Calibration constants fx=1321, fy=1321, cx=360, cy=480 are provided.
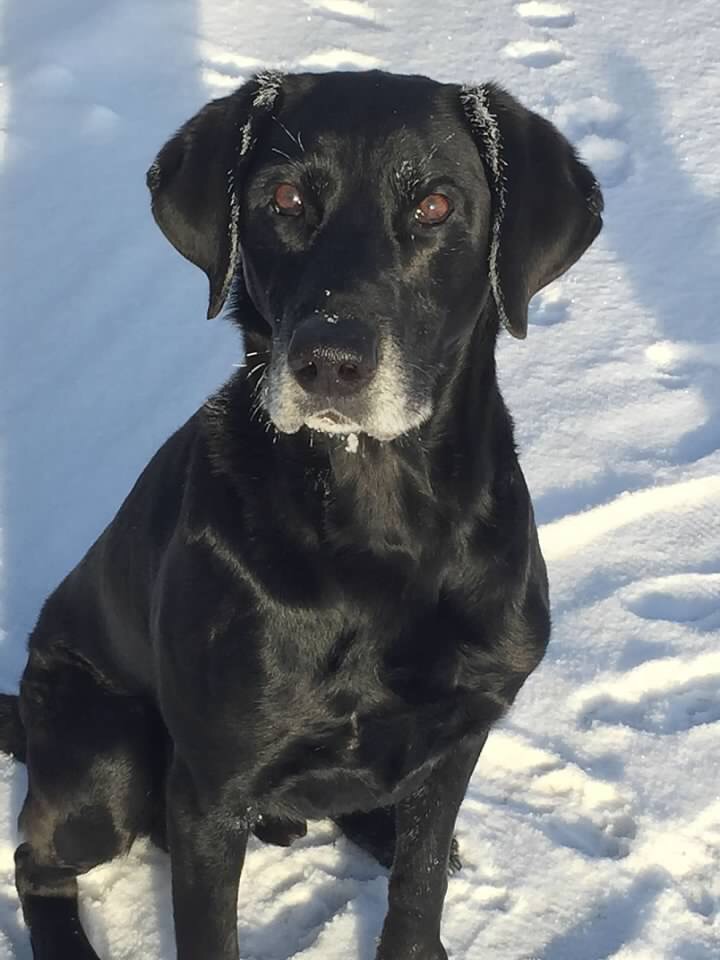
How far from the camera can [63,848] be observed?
271 centimetres

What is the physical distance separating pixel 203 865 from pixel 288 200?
120cm

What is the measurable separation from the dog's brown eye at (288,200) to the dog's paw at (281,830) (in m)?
1.40

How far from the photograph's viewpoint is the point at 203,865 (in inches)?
94.9

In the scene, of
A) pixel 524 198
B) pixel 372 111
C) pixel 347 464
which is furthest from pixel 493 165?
pixel 347 464

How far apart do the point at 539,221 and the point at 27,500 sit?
2.12 m

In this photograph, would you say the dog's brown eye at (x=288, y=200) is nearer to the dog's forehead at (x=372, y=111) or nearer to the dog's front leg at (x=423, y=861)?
the dog's forehead at (x=372, y=111)

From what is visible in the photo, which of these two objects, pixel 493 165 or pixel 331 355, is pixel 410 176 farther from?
pixel 331 355

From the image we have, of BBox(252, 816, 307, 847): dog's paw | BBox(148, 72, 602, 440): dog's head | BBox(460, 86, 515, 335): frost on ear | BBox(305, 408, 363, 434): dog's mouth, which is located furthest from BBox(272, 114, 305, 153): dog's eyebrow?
BBox(252, 816, 307, 847): dog's paw

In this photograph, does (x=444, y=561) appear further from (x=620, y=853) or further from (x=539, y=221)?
(x=620, y=853)

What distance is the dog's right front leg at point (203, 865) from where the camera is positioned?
2383mm

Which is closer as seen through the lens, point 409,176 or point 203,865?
point 409,176

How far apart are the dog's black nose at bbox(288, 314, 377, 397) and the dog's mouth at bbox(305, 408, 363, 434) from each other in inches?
1.7

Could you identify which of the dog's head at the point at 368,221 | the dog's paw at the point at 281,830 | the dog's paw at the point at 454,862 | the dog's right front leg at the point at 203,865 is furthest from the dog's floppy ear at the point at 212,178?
the dog's paw at the point at 454,862

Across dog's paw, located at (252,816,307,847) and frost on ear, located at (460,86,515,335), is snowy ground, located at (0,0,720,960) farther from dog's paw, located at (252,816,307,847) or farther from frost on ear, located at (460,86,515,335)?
frost on ear, located at (460,86,515,335)
